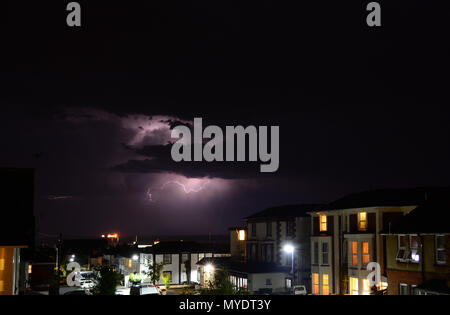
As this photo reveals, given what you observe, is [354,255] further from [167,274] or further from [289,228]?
[167,274]

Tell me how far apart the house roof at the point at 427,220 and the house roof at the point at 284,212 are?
25.0m

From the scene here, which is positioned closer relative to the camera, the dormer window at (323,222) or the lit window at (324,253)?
the lit window at (324,253)

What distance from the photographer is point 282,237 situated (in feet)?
188

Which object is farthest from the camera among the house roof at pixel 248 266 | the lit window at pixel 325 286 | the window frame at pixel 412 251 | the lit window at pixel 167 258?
the lit window at pixel 167 258

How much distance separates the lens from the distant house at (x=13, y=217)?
19.4m

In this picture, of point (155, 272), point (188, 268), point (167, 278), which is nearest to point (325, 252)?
point (167, 278)

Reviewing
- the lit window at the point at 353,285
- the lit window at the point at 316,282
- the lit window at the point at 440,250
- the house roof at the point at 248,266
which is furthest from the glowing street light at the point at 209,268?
the lit window at the point at 440,250

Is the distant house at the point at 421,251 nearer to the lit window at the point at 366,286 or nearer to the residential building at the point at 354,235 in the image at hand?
the residential building at the point at 354,235

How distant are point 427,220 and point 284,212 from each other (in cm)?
3139
